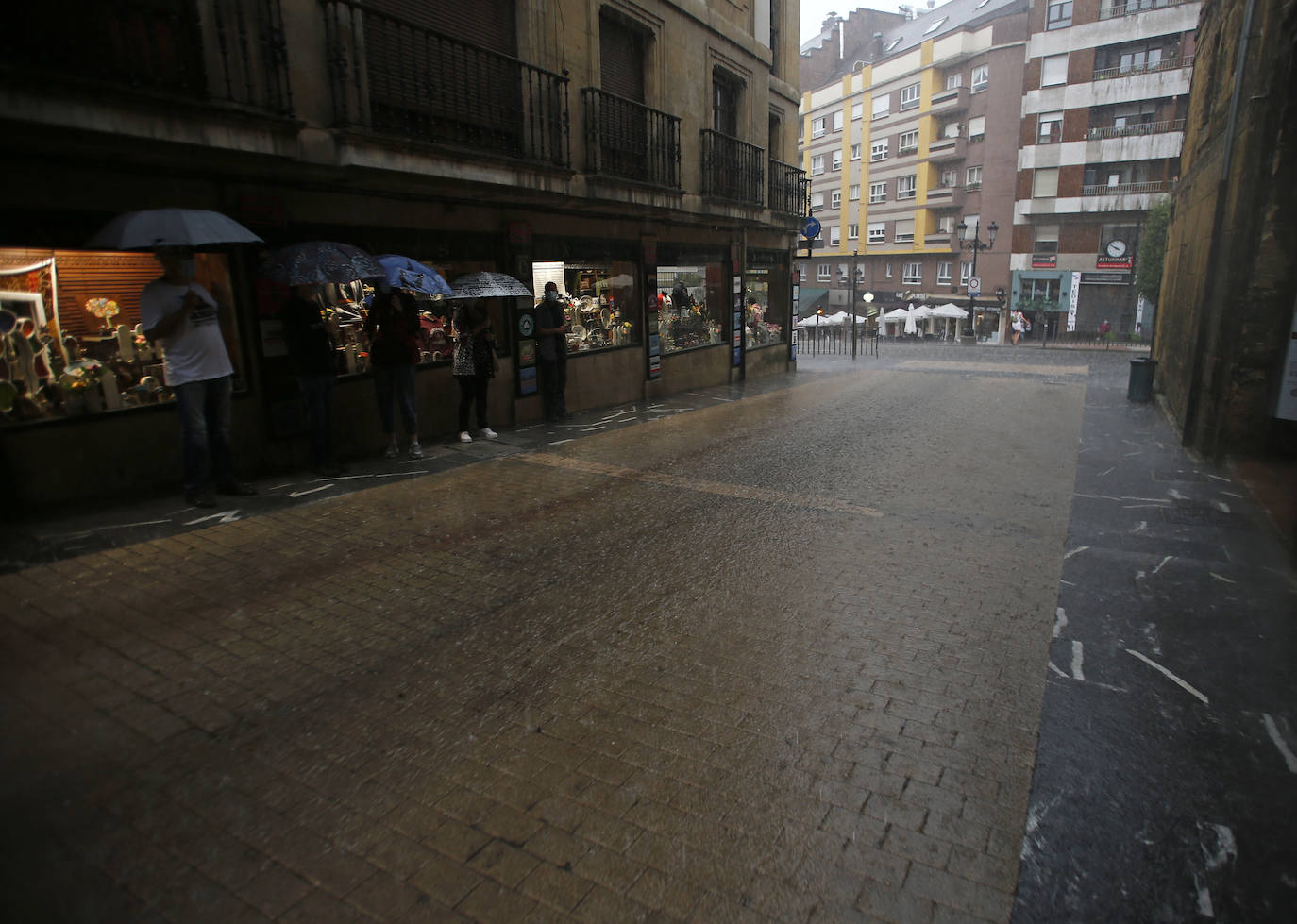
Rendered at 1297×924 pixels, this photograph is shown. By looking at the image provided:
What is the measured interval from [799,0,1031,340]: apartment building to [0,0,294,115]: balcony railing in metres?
33.0

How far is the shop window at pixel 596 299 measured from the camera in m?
11.9

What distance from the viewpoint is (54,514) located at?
611 centimetres

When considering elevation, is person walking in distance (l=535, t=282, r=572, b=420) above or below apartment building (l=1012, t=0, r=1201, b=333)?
below

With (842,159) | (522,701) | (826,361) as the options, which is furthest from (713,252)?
(842,159)

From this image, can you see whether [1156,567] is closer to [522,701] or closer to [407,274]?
[522,701]

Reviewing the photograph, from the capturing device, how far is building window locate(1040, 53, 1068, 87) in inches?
1496

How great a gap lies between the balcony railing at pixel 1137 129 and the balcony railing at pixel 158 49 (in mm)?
41555

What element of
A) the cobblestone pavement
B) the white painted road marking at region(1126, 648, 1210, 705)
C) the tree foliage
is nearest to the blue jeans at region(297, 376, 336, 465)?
the cobblestone pavement

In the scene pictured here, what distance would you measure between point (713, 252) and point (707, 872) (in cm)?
1513

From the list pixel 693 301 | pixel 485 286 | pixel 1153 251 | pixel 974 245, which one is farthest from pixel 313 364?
pixel 974 245

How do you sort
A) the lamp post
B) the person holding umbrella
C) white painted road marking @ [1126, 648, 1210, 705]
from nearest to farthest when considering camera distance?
1. white painted road marking @ [1126, 648, 1210, 705]
2. the person holding umbrella
3. the lamp post

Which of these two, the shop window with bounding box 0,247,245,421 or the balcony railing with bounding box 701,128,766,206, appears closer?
the shop window with bounding box 0,247,245,421

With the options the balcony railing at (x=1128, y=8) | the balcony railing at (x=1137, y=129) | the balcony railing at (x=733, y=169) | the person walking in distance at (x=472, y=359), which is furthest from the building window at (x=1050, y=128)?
the person walking in distance at (x=472, y=359)

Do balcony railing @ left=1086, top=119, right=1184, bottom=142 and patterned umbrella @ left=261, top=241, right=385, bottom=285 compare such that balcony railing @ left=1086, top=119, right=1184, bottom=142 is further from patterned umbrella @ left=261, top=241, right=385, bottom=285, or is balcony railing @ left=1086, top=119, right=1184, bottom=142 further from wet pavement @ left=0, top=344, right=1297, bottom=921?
patterned umbrella @ left=261, top=241, right=385, bottom=285
